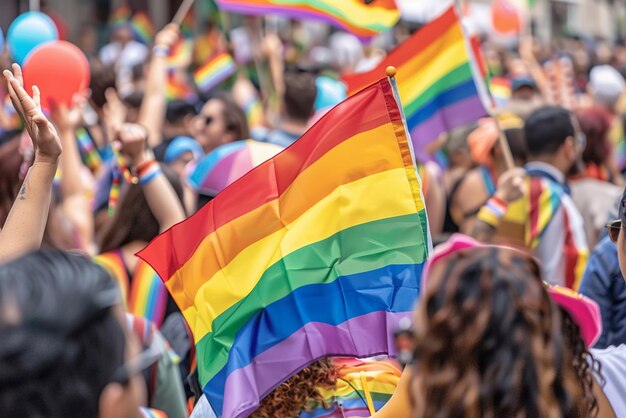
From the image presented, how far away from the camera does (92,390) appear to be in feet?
6.19

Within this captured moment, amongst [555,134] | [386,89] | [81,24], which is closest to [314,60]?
[81,24]

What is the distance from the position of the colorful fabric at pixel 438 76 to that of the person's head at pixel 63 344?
379cm

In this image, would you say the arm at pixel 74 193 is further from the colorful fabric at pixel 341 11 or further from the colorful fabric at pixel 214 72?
the colorful fabric at pixel 214 72

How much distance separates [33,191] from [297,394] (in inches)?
36.1

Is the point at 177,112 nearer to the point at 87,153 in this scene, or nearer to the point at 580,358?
the point at 87,153

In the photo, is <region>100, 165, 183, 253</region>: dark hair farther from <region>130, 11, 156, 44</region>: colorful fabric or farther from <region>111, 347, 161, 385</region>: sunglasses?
<region>130, 11, 156, 44</region>: colorful fabric

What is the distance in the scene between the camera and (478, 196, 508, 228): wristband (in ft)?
17.6

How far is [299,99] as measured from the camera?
22.4 ft

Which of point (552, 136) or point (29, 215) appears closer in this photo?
point (29, 215)

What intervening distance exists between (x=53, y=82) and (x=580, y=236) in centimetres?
263

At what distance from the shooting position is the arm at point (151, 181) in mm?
4871

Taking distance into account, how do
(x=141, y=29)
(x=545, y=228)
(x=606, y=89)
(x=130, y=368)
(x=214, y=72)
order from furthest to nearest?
Result: (x=141, y=29) < (x=606, y=89) < (x=214, y=72) < (x=545, y=228) < (x=130, y=368)

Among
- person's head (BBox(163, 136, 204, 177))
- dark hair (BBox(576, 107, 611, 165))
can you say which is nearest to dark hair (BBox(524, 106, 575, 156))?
dark hair (BBox(576, 107, 611, 165))

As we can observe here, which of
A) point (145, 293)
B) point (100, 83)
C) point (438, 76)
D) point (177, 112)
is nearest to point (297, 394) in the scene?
Answer: point (145, 293)
